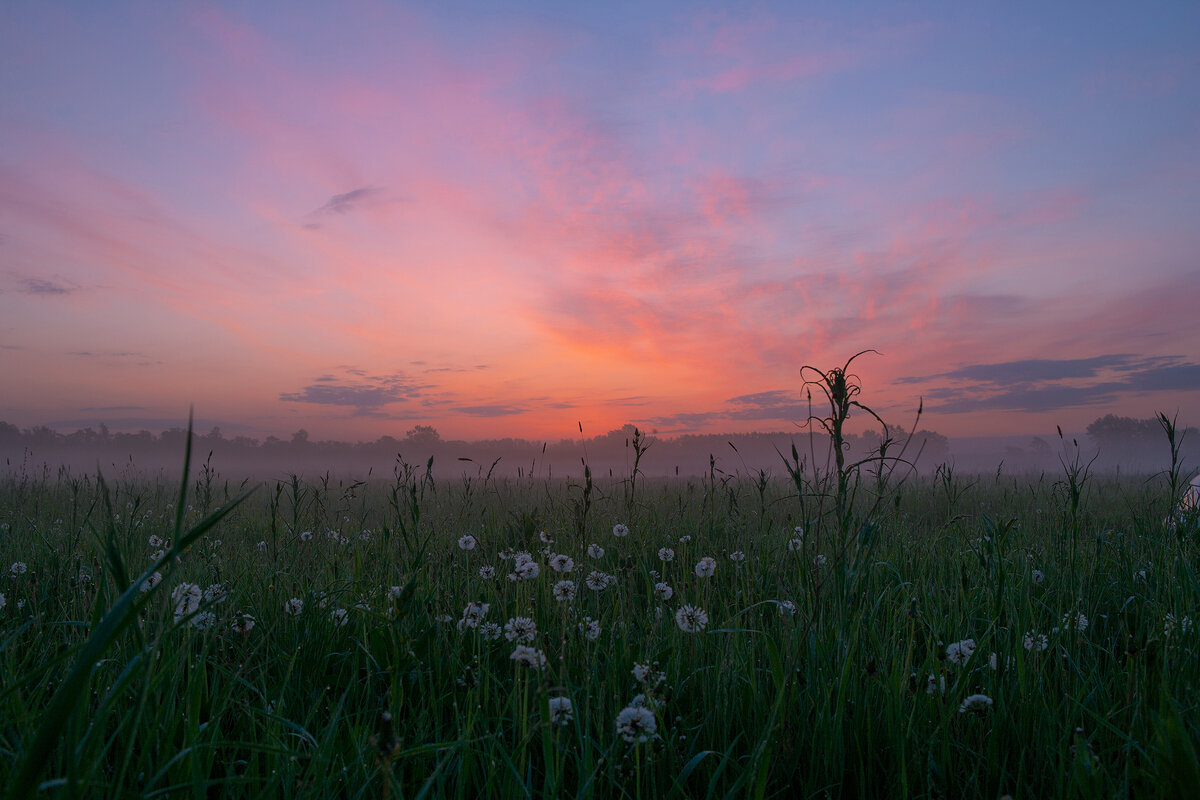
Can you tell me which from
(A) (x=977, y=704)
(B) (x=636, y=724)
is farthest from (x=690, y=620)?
(A) (x=977, y=704)

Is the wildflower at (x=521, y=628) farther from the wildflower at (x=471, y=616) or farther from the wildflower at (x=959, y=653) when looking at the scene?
the wildflower at (x=959, y=653)

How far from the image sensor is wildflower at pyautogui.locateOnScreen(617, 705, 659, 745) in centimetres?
174

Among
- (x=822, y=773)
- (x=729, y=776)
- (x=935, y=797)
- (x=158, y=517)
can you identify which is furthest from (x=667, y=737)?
(x=158, y=517)

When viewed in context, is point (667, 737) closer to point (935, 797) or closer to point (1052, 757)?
point (935, 797)

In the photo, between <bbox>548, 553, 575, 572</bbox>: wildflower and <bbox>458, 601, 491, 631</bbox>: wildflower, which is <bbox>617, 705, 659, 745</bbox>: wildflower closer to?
<bbox>458, 601, 491, 631</bbox>: wildflower

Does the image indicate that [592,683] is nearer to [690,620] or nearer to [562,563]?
[690,620]

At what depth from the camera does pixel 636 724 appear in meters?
1.79

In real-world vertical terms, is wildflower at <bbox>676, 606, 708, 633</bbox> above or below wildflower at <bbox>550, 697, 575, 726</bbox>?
above

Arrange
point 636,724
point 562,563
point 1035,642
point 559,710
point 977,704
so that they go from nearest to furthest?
point 636,724, point 559,710, point 977,704, point 1035,642, point 562,563

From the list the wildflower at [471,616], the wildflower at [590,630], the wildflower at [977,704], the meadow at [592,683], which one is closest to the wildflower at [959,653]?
the meadow at [592,683]

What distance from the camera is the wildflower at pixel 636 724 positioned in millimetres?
1739

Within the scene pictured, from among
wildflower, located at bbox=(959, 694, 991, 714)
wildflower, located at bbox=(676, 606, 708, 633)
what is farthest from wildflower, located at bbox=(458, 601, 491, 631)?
wildflower, located at bbox=(959, 694, 991, 714)

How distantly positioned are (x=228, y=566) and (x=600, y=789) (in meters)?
4.21

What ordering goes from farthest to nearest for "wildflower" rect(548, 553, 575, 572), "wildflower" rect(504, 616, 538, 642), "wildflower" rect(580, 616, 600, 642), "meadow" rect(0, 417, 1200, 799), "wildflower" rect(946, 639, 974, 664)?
"wildflower" rect(548, 553, 575, 572) → "wildflower" rect(504, 616, 538, 642) → "wildflower" rect(580, 616, 600, 642) → "wildflower" rect(946, 639, 974, 664) → "meadow" rect(0, 417, 1200, 799)
